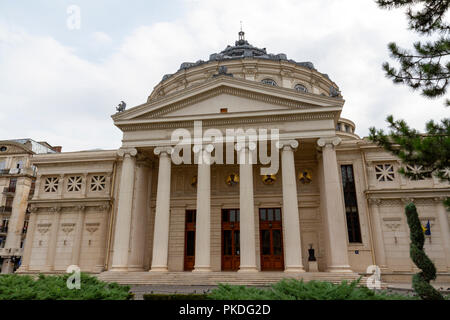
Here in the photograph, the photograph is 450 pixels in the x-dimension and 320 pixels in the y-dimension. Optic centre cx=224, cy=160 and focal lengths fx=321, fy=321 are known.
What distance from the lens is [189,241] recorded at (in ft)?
77.8

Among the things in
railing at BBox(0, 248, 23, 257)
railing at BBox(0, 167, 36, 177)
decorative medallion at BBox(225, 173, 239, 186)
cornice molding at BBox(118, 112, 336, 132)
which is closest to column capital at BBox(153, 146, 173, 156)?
cornice molding at BBox(118, 112, 336, 132)

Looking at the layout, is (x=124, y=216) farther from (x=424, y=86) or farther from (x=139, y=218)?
(x=424, y=86)

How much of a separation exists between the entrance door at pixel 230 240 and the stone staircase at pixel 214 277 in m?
4.84

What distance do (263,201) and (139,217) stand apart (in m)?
8.86

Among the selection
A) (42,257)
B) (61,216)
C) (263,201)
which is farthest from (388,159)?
(42,257)

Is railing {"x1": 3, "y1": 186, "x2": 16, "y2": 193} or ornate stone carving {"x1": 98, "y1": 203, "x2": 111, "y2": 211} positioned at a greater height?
railing {"x1": 3, "y1": 186, "x2": 16, "y2": 193}

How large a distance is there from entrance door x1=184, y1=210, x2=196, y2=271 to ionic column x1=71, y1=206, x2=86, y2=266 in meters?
8.35

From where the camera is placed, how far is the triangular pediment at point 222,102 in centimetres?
2017

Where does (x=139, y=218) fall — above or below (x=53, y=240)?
above

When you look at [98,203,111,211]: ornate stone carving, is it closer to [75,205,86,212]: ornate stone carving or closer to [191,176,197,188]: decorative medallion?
[75,205,86,212]: ornate stone carving

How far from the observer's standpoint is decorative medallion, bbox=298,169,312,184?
23469 millimetres

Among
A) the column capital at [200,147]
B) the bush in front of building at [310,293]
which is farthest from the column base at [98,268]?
the bush in front of building at [310,293]

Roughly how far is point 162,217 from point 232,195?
612 cm

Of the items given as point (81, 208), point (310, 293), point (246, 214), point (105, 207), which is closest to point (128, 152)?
point (105, 207)
